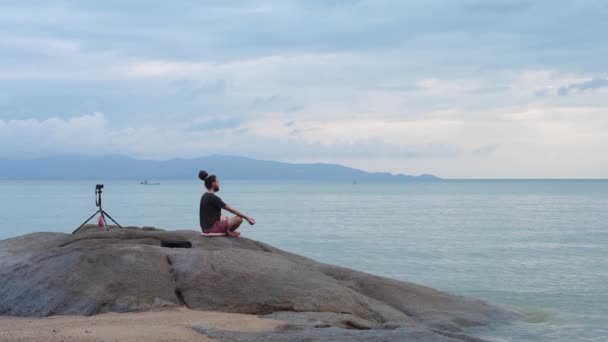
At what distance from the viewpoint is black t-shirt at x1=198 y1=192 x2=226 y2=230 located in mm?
17723

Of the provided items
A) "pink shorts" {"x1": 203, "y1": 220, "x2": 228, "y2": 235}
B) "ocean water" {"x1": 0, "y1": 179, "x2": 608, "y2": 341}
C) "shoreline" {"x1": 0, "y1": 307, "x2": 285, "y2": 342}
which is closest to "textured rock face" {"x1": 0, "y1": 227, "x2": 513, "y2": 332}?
"shoreline" {"x1": 0, "y1": 307, "x2": 285, "y2": 342}

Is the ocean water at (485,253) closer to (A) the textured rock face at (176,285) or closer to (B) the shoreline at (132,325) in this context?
(A) the textured rock face at (176,285)

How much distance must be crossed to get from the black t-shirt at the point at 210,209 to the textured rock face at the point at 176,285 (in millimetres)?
966

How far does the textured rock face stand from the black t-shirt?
0.97 meters

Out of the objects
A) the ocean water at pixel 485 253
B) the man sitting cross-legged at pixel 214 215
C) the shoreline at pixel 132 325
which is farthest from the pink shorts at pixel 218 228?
the ocean water at pixel 485 253

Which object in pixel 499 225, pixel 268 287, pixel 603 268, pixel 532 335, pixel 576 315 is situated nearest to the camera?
pixel 268 287

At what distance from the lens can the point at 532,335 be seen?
17.6m

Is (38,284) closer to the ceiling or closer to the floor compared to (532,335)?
closer to the ceiling

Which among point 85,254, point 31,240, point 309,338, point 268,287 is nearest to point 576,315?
point 268,287

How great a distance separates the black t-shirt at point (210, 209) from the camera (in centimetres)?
1772

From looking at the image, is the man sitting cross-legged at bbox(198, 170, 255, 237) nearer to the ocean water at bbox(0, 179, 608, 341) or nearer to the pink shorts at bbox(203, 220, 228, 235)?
the pink shorts at bbox(203, 220, 228, 235)

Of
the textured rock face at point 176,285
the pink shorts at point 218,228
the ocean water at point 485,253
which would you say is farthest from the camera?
→ the ocean water at point 485,253

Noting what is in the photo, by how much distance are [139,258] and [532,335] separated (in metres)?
9.16

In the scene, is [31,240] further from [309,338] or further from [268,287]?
[309,338]
